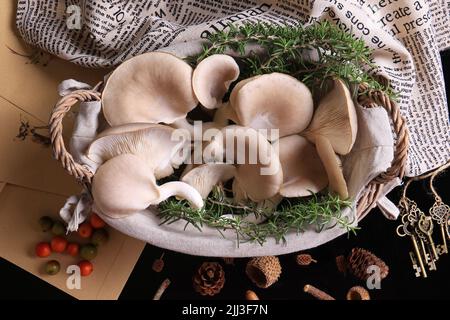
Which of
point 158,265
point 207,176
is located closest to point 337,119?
point 207,176

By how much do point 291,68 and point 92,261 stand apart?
1.98ft

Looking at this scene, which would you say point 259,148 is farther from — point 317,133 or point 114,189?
point 114,189

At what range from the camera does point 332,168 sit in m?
0.85

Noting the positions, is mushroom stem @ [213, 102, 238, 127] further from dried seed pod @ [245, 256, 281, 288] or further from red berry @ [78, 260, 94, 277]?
red berry @ [78, 260, 94, 277]

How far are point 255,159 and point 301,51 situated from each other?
0.21m

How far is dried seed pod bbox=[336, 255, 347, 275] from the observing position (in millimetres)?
1092

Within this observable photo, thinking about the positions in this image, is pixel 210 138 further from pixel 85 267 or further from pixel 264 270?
pixel 85 267

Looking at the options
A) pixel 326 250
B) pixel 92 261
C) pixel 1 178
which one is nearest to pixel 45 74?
pixel 1 178

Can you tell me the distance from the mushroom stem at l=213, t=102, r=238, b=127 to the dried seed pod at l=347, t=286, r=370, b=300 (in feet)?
1.50

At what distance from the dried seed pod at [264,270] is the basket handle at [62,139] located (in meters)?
0.40

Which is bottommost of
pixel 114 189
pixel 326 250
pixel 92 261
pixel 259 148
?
pixel 92 261

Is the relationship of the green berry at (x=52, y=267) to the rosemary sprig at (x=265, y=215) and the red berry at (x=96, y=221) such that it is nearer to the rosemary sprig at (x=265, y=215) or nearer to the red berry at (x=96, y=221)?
the red berry at (x=96, y=221)

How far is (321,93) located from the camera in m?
0.91

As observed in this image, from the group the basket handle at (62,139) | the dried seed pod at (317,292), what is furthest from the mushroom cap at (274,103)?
the dried seed pod at (317,292)
